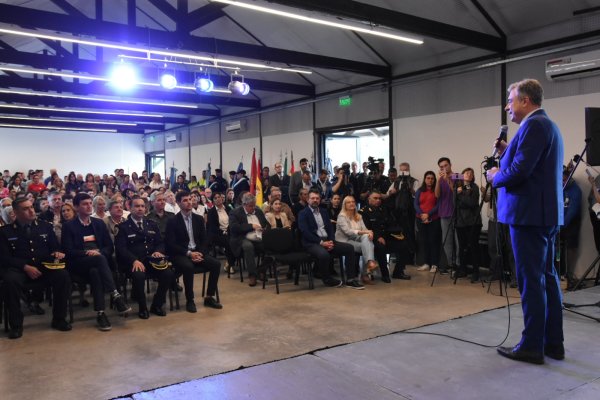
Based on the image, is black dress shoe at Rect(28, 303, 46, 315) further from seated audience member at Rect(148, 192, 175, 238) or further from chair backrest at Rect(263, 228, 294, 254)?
chair backrest at Rect(263, 228, 294, 254)

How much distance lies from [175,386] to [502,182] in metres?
2.26

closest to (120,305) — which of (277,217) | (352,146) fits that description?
(277,217)

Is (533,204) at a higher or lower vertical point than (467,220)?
higher

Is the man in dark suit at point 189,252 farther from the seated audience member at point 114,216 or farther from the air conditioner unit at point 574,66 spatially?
the air conditioner unit at point 574,66

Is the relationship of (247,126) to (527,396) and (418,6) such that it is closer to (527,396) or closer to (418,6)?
(418,6)

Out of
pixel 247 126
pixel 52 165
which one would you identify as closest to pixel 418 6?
pixel 247 126

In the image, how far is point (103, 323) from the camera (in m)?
4.25

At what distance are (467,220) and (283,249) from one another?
7.91ft

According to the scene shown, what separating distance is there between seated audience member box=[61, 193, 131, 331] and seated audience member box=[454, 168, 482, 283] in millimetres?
4092

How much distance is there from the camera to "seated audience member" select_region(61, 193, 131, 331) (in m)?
4.45

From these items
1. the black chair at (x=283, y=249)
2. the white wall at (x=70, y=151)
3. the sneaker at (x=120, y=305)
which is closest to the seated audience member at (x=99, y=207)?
the sneaker at (x=120, y=305)

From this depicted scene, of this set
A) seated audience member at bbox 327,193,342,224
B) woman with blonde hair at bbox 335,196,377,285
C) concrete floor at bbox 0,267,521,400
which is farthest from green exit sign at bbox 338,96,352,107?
concrete floor at bbox 0,267,521,400

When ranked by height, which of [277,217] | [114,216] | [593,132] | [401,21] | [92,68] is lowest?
[277,217]

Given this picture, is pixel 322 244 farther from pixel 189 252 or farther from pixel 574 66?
pixel 574 66
